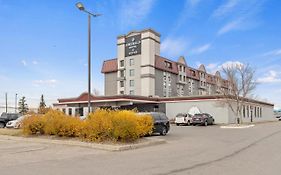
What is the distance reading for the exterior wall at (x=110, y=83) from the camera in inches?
3014

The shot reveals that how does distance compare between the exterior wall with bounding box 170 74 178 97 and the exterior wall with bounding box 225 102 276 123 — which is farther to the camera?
the exterior wall with bounding box 170 74 178 97

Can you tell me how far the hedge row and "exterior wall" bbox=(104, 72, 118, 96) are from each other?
5781cm

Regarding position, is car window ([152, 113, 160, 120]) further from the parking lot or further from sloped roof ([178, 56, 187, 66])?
sloped roof ([178, 56, 187, 66])

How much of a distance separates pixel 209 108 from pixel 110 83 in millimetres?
33595

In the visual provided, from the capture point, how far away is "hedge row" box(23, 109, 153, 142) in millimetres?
15117

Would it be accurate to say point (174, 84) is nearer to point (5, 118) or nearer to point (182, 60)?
point (182, 60)

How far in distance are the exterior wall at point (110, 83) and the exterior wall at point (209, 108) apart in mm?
24838

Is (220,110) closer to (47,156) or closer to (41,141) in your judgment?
(41,141)

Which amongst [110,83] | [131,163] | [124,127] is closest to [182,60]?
[110,83]

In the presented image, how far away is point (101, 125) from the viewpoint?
15289 millimetres

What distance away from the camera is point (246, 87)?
47.0 metres

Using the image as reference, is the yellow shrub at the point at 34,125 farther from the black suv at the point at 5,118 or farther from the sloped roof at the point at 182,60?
the sloped roof at the point at 182,60

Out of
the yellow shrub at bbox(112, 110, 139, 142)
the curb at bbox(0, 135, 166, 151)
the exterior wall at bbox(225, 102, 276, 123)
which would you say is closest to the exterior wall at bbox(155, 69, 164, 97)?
the exterior wall at bbox(225, 102, 276, 123)

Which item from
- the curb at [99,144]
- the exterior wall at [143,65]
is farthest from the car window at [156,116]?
the exterior wall at [143,65]
